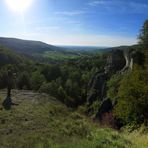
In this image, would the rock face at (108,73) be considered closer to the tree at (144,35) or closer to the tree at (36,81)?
the tree at (144,35)

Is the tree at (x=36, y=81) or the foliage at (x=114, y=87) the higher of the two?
the foliage at (x=114, y=87)

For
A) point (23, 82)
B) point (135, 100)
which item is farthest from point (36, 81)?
point (135, 100)

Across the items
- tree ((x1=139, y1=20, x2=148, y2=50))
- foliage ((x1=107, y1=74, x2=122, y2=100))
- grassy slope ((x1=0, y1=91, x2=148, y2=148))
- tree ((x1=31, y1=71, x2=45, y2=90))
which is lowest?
tree ((x1=31, y1=71, x2=45, y2=90))

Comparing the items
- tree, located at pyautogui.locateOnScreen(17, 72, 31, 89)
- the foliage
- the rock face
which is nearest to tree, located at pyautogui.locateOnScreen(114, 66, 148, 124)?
the foliage

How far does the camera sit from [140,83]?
27016 mm

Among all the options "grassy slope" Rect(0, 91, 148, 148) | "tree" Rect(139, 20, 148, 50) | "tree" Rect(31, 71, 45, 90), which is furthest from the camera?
"tree" Rect(31, 71, 45, 90)

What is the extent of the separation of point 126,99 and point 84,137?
17574 mm

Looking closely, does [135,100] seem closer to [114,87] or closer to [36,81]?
[114,87]

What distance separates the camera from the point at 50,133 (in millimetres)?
10867

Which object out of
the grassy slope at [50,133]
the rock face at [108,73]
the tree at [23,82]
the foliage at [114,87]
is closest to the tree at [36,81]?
the tree at [23,82]

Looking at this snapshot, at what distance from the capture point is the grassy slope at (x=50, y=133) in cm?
938

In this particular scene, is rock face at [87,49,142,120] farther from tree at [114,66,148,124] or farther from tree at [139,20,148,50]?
tree at [114,66,148,124]

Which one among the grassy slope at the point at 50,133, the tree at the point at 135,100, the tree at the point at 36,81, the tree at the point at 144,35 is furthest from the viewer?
the tree at the point at 36,81

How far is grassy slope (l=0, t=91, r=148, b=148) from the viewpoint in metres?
9.38
